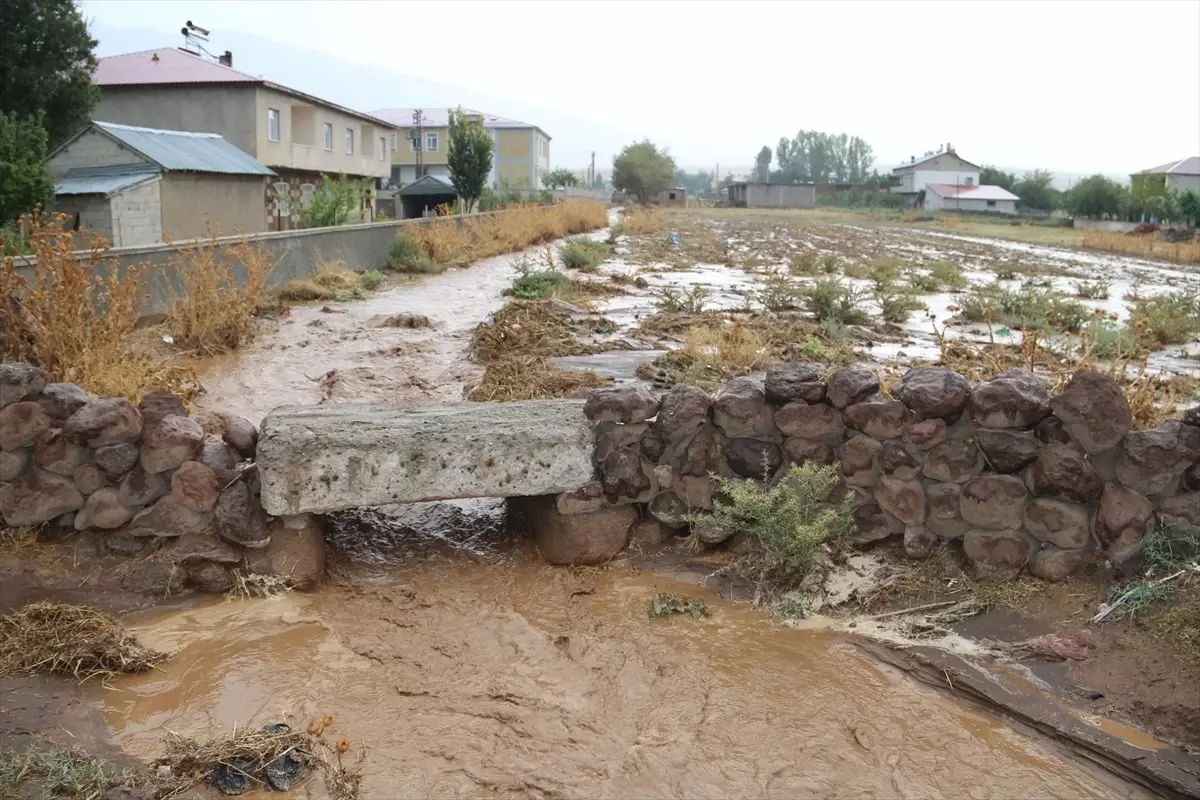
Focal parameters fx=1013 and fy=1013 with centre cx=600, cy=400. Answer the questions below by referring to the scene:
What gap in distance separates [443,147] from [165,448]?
69089 millimetres

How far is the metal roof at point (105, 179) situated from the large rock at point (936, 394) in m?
19.2

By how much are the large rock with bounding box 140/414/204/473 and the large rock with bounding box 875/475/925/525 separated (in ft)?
11.0

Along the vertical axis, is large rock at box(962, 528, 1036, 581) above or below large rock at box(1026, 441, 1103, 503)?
below

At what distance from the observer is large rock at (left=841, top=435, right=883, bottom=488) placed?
16.3 feet

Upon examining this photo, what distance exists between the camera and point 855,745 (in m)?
3.71

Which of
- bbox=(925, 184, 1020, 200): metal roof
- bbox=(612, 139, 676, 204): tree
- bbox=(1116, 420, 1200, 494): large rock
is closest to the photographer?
bbox=(1116, 420, 1200, 494): large rock

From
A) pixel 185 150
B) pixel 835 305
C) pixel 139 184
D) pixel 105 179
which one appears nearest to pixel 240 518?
pixel 835 305

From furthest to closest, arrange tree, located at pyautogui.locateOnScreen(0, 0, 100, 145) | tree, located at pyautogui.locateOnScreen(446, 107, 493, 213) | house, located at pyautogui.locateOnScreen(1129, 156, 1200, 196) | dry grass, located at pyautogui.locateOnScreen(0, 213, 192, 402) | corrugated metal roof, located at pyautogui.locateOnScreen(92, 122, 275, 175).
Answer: house, located at pyautogui.locateOnScreen(1129, 156, 1200, 196) → tree, located at pyautogui.locateOnScreen(446, 107, 493, 213) → corrugated metal roof, located at pyautogui.locateOnScreen(92, 122, 275, 175) → tree, located at pyautogui.locateOnScreen(0, 0, 100, 145) → dry grass, located at pyautogui.locateOnScreen(0, 213, 192, 402)

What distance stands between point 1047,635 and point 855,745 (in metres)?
1.11

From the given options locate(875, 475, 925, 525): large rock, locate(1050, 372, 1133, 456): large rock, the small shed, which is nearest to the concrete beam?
locate(875, 475, 925, 525): large rock

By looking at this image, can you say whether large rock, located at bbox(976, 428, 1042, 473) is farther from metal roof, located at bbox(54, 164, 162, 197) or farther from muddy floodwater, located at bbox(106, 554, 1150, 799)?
metal roof, located at bbox(54, 164, 162, 197)

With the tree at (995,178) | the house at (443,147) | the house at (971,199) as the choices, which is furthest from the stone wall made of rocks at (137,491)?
the tree at (995,178)

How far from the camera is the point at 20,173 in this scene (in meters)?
17.4

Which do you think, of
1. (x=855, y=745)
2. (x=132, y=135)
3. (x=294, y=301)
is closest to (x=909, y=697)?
(x=855, y=745)
